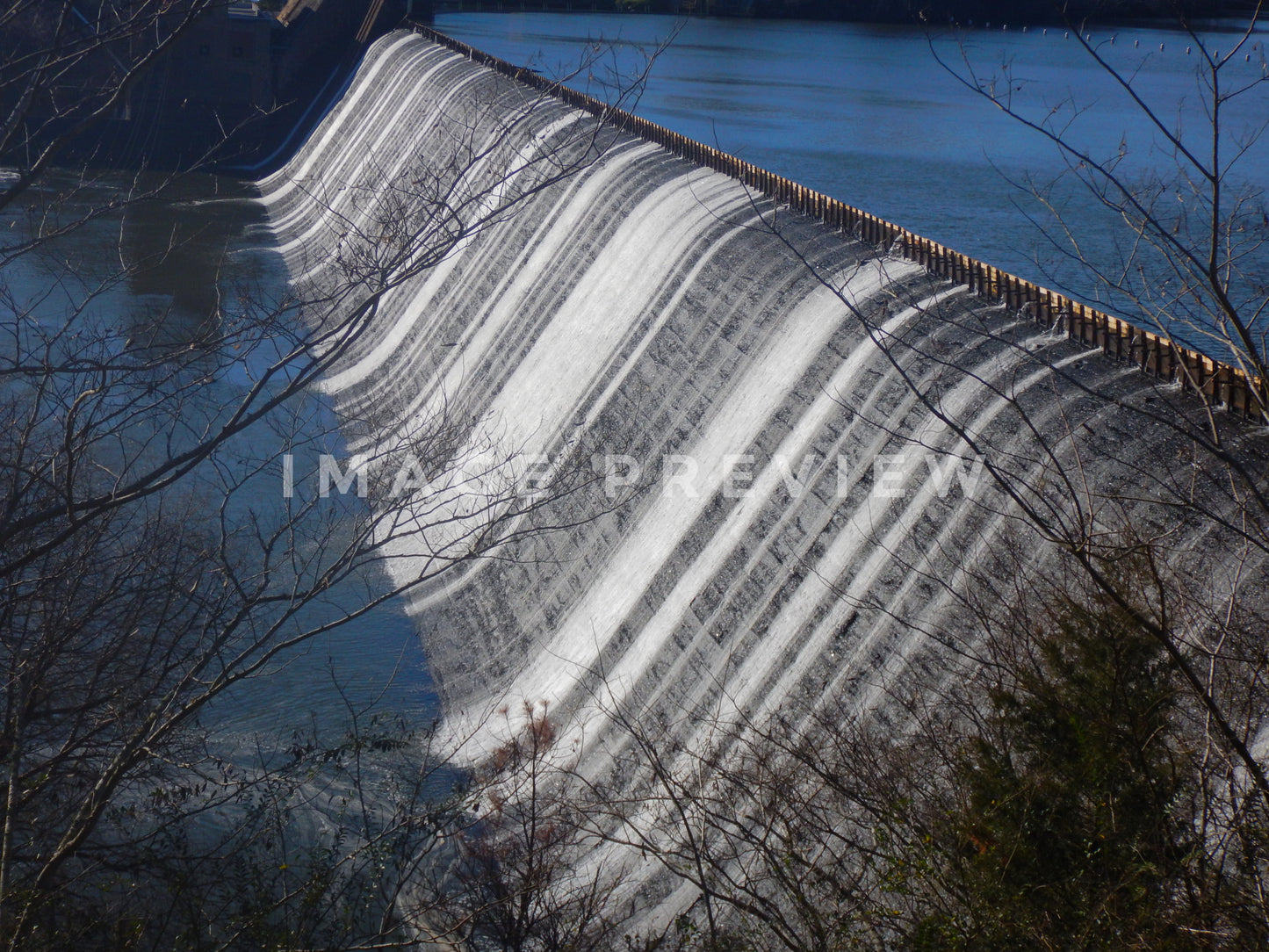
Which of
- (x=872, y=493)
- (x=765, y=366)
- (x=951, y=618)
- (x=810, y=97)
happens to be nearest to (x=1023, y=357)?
(x=872, y=493)

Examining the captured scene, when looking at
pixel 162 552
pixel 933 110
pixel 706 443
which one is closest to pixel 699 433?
pixel 706 443

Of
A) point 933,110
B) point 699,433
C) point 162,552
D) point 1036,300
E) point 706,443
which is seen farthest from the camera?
point 933,110

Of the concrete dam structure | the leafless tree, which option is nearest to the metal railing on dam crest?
the concrete dam structure

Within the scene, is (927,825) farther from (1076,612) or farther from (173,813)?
(173,813)

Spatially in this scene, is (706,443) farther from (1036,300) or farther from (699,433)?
(1036,300)

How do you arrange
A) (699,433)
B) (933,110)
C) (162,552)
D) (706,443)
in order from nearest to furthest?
1. (162,552)
2. (706,443)
3. (699,433)
4. (933,110)

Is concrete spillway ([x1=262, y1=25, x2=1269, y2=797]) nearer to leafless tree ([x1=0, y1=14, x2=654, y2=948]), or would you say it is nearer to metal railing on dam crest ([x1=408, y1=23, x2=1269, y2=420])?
metal railing on dam crest ([x1=408, y1=23, x2=1269, y2=420])
